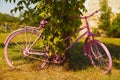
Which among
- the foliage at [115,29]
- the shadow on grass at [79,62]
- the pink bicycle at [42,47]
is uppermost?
the pink bicycle at [42,47]

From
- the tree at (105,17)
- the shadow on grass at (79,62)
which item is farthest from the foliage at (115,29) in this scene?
the shadow on grass at (79,62)

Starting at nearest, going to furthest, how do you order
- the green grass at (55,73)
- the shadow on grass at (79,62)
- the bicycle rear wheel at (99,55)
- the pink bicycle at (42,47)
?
the green grass at (55,73) < the pink bicycle at (42,47) < the bicycle rear wheel at (99,55) < the shadow on grass at (79,62)

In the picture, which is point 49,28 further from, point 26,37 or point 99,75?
point 99,75

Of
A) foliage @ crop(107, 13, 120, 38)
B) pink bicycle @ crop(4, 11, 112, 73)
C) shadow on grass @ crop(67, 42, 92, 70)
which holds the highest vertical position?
pink bicycle @ crop(4, 11, 112, 73)

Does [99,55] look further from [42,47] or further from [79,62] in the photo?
[42,47]

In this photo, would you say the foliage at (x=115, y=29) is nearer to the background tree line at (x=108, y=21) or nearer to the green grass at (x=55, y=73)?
the background tree line at (x=108, y=21)

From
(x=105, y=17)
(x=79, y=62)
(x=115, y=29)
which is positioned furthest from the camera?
(x=105, y=17)

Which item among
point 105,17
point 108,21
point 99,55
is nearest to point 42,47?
point 99,55

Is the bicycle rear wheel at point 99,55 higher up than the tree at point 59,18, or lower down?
lower down

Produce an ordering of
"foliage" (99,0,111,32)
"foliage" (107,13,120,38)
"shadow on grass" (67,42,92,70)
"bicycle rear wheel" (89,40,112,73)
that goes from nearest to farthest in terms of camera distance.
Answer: "bicycle rear wheel" (89,40,112,73) < "shadow on grass" (67,42,92,70) < "foliage" (107,13,120,38) < "foliage" (99,0,111,32)

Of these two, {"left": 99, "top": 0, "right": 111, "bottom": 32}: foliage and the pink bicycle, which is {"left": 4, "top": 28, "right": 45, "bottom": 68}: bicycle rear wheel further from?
{"left": 99, "top": 0, "right": 111, "bottom": 32}: foliage

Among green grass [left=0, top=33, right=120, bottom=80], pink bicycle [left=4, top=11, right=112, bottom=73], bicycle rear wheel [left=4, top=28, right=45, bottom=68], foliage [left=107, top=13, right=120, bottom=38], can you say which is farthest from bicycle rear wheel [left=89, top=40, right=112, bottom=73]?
foliage [left=107, top=13, right=120, bottom=38]

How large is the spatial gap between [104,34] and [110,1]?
2037 millimetres

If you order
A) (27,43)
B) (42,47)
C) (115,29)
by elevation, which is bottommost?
(115,29)
